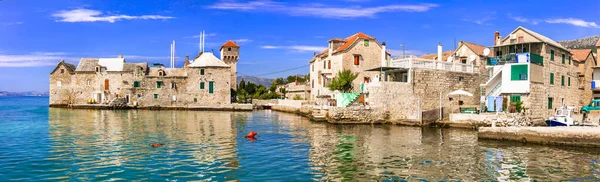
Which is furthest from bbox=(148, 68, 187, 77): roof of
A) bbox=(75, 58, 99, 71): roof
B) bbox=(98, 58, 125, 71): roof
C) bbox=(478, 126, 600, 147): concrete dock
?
bbox=(478, 126, 600, 147): concrete dock

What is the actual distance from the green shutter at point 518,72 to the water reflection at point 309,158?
9.28 meters

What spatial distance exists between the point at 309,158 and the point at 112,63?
180 ft

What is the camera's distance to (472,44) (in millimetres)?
41156

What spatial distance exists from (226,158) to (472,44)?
102ft

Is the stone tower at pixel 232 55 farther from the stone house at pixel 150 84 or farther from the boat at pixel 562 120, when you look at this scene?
the boat at pixel 562 120

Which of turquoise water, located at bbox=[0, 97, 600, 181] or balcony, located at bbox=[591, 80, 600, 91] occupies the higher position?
balcony, located at bbox=[591, 80, 600, 91]

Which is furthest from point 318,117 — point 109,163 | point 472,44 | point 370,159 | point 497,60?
point 109,163

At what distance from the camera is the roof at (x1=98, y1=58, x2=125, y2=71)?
63.6m

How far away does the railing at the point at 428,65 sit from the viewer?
Answer: 110 feet

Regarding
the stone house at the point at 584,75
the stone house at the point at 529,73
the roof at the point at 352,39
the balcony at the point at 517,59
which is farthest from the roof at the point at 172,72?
the stone house at the point at 584,75

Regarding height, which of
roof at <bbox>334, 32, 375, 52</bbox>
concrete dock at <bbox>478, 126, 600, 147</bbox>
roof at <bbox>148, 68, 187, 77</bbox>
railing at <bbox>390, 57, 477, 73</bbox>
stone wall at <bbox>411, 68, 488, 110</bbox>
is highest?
roof at <bbox>334, 32, 375, 52</bbox>

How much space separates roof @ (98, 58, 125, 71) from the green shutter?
51.0 m

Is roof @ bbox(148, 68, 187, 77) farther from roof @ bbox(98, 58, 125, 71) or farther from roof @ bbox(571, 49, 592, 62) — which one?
roof @ bbox(571, 49, 592, 62)

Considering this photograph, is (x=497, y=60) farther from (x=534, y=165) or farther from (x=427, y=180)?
(x=427, y=180)
